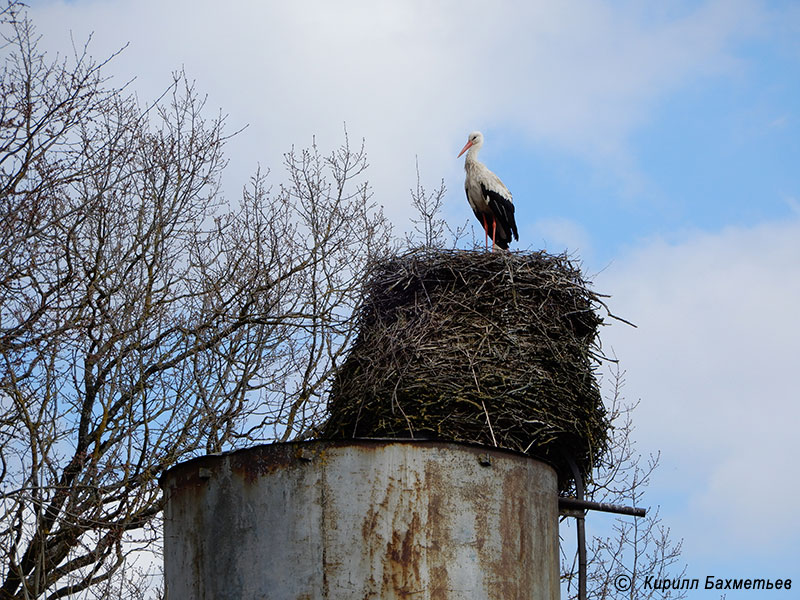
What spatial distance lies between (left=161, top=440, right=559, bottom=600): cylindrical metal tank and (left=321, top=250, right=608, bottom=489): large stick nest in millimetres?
994

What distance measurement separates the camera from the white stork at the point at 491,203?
494 inches

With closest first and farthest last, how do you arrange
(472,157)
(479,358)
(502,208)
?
(479,358) < (502,208) < (472,157)

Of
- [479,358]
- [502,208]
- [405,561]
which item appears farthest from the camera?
[502,208]

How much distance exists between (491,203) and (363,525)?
6.25 meters

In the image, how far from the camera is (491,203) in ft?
41.2

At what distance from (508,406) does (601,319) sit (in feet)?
5.64

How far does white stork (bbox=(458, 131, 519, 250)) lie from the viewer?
1254 cm

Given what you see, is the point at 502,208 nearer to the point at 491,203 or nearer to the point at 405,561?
the point at 491,203

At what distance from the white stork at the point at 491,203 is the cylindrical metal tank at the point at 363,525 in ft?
17.9

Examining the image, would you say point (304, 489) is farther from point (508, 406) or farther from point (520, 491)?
point (508, 406)

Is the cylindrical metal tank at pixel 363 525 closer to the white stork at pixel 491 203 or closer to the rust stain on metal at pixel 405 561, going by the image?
the rust stain on metal at pixel 405 561

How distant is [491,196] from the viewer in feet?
41.2

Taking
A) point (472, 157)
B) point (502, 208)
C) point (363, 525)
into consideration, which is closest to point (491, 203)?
point (502, 208)

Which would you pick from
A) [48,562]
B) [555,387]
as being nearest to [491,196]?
[555,387]
